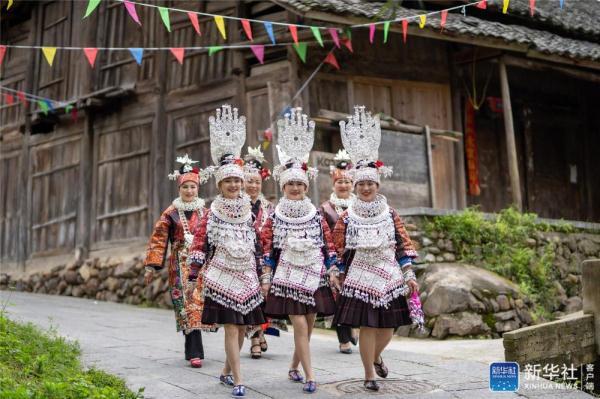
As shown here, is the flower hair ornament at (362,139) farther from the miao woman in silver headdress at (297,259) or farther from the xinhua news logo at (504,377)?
the xinhua news logo at (504,377)

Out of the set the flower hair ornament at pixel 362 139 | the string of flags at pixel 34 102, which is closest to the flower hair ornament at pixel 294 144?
the flower hair ornament at pixel 362 139

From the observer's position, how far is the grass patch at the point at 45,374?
14.0 ft

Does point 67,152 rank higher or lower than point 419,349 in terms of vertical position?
higher

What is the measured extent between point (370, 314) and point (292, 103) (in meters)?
6.29

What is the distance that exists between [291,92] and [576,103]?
7.22m

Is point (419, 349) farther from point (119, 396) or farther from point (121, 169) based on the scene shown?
point (121, 169)

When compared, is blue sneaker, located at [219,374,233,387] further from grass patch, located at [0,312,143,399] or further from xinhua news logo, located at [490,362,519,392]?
xinhua news logo, located at [490,362,519,392]

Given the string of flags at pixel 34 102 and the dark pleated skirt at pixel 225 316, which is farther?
the string of flags at pixel 34 102

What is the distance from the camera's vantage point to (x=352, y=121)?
229 inches

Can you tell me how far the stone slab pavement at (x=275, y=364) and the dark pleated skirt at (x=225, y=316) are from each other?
0.47m

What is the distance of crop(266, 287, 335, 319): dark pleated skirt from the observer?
17.5 feet

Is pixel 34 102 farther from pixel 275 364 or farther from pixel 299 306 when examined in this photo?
pixel 299 306

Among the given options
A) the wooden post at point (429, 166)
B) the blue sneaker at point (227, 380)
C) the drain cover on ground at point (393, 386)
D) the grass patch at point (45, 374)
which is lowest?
the drain cover on ground at point (393, 386)

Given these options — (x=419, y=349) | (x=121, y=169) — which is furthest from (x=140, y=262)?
(x=419, y=349)
